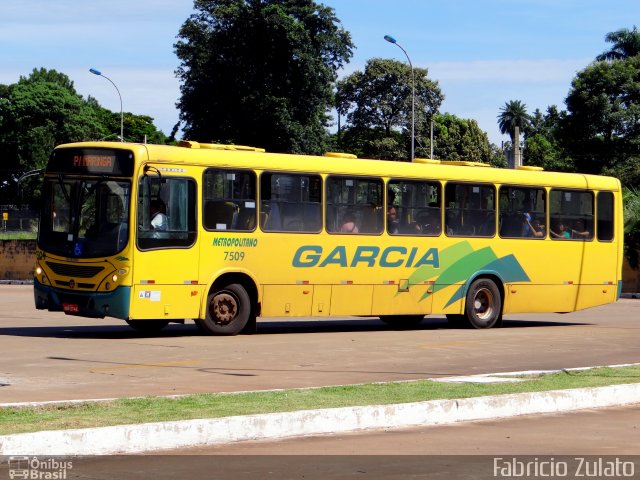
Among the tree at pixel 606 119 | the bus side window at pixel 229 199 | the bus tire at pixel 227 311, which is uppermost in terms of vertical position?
the tree at pixel 606 119

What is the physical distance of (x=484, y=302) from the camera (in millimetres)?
24422

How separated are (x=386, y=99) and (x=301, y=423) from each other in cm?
8078

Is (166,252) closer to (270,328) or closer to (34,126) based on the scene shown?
(270,328)

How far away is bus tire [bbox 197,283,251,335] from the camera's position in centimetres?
2041

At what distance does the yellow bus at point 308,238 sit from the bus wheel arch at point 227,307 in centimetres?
3

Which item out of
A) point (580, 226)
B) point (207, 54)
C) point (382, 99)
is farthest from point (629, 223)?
point (382, 99)

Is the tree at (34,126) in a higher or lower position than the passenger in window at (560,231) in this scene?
higher

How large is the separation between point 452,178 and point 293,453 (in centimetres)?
1526

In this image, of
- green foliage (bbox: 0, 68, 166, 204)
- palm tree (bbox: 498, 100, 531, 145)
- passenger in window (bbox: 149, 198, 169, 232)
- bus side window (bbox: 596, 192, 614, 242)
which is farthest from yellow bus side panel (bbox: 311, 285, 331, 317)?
palm tree (bbox: 498, 100, 531, 145)

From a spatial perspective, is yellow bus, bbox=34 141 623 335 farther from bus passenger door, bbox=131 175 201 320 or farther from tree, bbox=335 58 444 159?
tree, bbox=335 58 444 159

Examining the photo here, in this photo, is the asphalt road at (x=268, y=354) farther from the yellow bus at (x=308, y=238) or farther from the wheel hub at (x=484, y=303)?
the yellow bus at (x=308, y=238)

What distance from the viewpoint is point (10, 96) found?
318ft

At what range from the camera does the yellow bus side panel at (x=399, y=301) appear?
22609 mm

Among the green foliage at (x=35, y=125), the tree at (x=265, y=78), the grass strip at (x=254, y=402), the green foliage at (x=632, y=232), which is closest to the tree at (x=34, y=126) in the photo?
the green foliage at (x=35, y=125)
